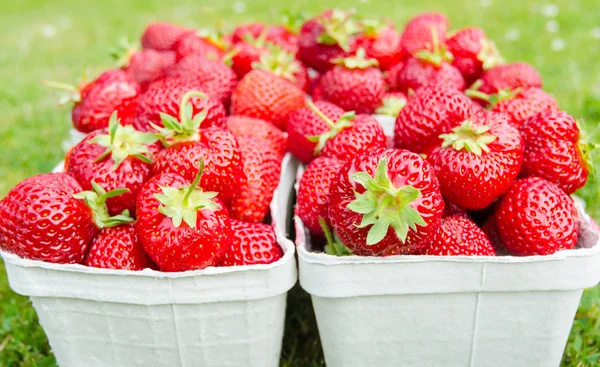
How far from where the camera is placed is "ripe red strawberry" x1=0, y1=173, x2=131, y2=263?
43.5 inches

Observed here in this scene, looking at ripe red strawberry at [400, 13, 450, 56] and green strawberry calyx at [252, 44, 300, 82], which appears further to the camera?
ripe red strawberry at [400, 13, 450, 56]

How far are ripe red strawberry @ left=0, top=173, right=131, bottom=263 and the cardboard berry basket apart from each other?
0.11 ft

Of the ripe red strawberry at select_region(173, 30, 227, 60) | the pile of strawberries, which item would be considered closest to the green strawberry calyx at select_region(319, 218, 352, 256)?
the pile of strawberries

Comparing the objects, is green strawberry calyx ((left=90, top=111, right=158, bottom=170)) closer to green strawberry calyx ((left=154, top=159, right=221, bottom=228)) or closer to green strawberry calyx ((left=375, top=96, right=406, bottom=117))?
green strawberry calyx ((left=154, top=159, right=221, bottom=228))

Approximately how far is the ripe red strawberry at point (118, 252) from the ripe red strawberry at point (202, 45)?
806 mm

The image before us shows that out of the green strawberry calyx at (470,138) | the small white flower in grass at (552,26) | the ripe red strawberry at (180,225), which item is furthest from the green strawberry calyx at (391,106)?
the small white flower in grass at (552,26)

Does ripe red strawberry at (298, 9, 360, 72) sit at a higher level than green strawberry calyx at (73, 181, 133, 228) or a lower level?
higher

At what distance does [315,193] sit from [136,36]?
3.72 m

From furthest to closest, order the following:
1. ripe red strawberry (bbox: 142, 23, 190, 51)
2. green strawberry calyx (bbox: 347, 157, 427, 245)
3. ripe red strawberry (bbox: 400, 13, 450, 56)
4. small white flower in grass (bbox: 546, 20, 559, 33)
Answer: small white flower in grass (bbox: 546, 20, 559, 33) → ripe red strawberry (bbox: 142, 23, 190, 51) → ripe red strawberry (bbox: 400, 13, 450, 56) → green strawberry calyx (bbox: 347, 157, 427, 245)

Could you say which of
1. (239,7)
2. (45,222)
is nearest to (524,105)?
(45,222)

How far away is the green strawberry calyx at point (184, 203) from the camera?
1045 mm

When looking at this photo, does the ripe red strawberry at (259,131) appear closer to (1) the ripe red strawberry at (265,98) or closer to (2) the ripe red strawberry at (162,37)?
(1) the ripe red strawberry at (265,98)

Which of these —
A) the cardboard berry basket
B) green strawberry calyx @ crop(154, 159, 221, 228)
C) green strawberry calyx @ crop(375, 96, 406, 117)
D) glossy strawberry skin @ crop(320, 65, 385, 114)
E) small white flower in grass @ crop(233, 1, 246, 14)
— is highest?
green strawberry calyx @ crop(154, 159, 221, 228)

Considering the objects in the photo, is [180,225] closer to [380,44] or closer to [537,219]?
[537,219]
